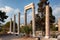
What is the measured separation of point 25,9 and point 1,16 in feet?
17.1

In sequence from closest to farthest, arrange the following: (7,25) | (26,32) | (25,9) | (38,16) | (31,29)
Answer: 1. (26,32)
2. (31,29)
3. (25,9)
4. (38,16)
5. (7,25)

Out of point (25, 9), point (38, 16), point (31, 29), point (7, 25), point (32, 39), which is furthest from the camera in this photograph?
point (7, 25)

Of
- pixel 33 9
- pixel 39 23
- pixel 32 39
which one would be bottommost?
pixel 32 39

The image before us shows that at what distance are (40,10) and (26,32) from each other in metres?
8.91

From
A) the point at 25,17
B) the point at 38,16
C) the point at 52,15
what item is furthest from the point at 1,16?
the point at 52,15

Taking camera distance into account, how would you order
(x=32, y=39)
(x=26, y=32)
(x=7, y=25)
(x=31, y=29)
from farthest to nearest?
1. (x=7, y=25)
2. (x=31, y=29)
3. (x=26, y=32)
4. (x=32, y=39)

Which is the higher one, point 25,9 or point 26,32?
point 25,9

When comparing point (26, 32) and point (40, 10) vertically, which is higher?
point (40, 10)

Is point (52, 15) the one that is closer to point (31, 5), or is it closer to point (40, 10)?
point (40, 10)

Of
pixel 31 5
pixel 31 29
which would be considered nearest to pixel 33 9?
pixel 31 5

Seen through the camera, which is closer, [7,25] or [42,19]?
[42,19]

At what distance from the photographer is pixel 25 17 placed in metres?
30.1

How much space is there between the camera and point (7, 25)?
55.7 meters

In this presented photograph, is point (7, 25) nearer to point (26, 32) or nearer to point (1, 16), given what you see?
point (1, 16)
